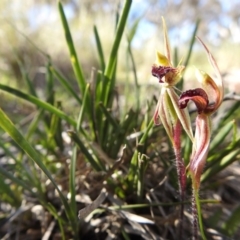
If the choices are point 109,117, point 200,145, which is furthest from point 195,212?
point 109,117

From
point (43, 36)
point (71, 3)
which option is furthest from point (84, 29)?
point (71, 3)

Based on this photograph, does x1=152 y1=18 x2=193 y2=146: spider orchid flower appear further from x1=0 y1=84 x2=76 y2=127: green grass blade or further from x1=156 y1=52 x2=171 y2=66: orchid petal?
x1=0 y1=84 x2=76 y2=127: green grass blade

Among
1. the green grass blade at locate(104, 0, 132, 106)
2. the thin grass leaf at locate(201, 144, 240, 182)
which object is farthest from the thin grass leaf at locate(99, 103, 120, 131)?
the thin grass leaf at locate(201, 144, 240, 182)

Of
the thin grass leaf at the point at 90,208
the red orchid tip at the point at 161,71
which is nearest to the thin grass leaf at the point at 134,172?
the thin grass leaf at the point at 90,208

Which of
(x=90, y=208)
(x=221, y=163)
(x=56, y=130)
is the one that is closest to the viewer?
(x=90, y=208)

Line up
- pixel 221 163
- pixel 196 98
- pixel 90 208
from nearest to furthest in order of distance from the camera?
1. pixel 196 98
2. pixel 90 208
3. pixel 221 163

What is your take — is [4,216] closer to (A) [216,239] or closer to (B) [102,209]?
(B) [102,209]

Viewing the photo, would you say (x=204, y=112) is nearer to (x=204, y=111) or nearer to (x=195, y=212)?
(x=204, y=111)
